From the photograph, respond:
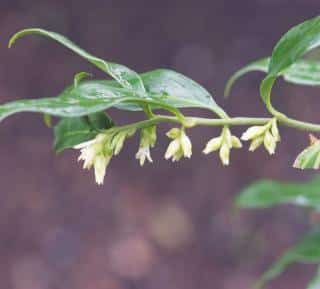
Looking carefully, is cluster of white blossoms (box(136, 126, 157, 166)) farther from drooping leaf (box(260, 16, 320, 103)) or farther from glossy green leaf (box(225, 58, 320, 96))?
glossy green leaf (box(225, 58, 320, 96))

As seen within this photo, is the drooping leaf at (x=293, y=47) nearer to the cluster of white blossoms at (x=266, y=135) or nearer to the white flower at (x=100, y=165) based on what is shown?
the cluster of white blossoms at (x=266, y=135)

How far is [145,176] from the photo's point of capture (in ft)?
13.9

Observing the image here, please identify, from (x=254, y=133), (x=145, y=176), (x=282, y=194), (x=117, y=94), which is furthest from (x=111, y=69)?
(x=145, y=176)

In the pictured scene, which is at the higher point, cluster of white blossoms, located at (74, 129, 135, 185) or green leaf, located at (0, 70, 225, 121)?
green leaf, located at (0, 70, 225, 121)

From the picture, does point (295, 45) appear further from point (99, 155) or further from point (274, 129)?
point (99, 155)

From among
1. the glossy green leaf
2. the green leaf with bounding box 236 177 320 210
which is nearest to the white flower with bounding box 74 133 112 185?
the glossy green leaf

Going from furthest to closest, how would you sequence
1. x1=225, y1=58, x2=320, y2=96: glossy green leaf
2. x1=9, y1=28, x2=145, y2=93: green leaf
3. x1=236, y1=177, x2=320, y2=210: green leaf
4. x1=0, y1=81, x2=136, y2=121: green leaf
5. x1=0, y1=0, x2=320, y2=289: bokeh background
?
x1=0, y1=0, x2=320, y2=289: bokeh background < x1=236, y1=177, x2=320, y2=210: green leaf < x1=225, y1=58, x2=320, y2=96: glossy green leaf < x1=9, y1=28, x2=145, y2=93: green leaf < x1=0, y1=81, x2=136, y2=121: green leaf

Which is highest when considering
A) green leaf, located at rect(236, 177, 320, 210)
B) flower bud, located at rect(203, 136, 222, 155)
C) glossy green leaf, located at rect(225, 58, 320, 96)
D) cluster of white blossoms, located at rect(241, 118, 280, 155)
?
cluster of white blossoms, located at rect(241, 118, 280, 155)

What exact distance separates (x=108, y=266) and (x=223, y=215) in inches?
27.3

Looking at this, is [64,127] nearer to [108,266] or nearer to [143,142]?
[143,142]

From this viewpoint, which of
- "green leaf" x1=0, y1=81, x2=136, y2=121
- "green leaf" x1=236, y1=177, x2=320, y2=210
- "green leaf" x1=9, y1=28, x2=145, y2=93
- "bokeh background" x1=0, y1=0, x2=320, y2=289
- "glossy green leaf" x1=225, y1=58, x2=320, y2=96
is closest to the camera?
"green leaf" x1=0, y1=81, x2=136, y2=121

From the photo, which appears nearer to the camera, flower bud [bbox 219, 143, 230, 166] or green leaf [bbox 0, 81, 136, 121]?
green leaf [bbox 0, 81, 136, 121]

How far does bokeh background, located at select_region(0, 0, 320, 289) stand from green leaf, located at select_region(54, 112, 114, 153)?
260cm

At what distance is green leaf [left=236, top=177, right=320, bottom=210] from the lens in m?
1.47
